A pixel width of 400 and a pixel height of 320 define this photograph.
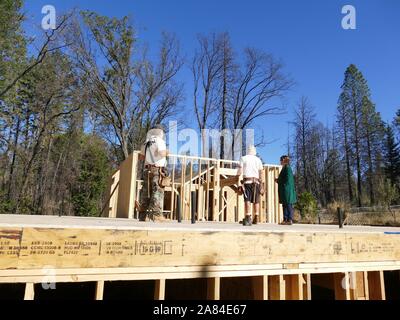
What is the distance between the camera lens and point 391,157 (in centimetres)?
3884

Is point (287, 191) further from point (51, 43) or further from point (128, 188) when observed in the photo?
point (51, 43)

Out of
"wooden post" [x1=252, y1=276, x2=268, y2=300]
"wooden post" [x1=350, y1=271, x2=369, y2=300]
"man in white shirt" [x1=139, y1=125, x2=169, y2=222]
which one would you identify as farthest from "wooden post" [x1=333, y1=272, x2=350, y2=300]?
"man in white shirt" [x1=139, y1=125, x2=169, y2=222]

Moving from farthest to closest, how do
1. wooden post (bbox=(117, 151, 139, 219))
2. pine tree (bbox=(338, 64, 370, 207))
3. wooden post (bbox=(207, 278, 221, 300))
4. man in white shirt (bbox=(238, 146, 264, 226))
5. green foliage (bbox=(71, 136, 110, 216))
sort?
1. pine tree (bbox=(338, 64, 370, 207))
2. green foliage (bbox=(71, 136, 110, 216))
3. wooden post (bbox=(117, 151, 139, 219))
4. man in white shirt (bbox=(238, 146, 264, 226))
5. wooden post (bbox=(207, 278, 221, 300))

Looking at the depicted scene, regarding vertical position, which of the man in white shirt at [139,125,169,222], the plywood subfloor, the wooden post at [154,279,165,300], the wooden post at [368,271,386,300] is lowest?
the wooden post at [368,271,386,300]

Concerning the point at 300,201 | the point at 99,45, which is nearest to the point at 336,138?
the point at 300,201

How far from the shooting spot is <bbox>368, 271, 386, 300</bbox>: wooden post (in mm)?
3763

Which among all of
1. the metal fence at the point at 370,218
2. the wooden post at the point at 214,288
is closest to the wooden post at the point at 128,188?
the wooden post at the point at 214,288

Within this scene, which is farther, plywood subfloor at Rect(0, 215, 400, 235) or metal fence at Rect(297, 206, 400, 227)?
metal fence at Rect(297, 206, 400, 227)

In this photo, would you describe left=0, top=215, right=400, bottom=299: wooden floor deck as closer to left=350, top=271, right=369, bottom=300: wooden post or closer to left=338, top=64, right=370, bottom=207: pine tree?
left=350, top=271, right=369, bottom=300: wooden post

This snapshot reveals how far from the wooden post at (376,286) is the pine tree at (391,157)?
1566 inches

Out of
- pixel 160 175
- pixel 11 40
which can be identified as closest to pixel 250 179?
pixel 160 175

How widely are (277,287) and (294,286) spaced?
22 cm

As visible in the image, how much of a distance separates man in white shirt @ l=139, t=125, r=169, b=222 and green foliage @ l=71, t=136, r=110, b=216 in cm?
1384

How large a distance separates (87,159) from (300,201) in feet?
47.7
